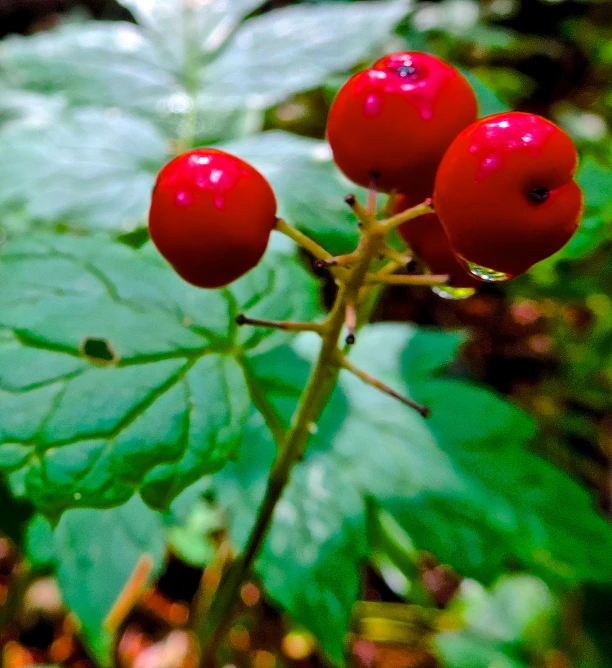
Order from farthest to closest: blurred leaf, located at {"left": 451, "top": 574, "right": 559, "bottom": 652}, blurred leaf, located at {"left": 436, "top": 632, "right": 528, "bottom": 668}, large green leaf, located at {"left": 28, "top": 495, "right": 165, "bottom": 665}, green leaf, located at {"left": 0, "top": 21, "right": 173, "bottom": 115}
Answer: blurred leaf, located at {"left": 451, "top": 574, "right": 559, "bottom": 652}
blurred leaf, located at {"left": 436, "top": 632, "right": 528, "bottom": 668}
green leaf, located at {"left": 0, "top": 21, "right": 173, "bottom": 115}
large green leaf, located at {"left": 28, "top": 495, "right": 165, "bottom": 665}

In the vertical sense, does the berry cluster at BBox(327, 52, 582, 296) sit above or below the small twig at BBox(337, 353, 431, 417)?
above

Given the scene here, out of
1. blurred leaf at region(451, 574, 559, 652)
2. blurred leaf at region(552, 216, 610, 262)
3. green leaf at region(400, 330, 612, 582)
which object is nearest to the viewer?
blurred leaf at region(552, 216, 610, 262)

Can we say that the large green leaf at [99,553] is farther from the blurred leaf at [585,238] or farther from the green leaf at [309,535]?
the blurred leaf at [585,238]

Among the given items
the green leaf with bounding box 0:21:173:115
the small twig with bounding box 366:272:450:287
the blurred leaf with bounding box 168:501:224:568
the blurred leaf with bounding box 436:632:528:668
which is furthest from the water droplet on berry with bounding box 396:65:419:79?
the blurred leaf with bounding box 436:632:528:668

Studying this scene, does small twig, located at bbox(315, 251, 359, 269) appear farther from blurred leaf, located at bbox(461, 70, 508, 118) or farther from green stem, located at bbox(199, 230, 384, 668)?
blurred leaf, located at bbox(461, 70, 508, 118)

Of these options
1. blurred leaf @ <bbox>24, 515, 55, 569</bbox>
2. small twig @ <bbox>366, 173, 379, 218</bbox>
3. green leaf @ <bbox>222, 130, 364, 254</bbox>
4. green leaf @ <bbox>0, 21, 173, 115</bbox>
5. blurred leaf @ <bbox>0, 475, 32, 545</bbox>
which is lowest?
blurred leaf @ <bbox>24, 515, 55, 569</bbox>

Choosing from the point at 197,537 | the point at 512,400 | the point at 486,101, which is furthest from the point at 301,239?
the point at 512,400

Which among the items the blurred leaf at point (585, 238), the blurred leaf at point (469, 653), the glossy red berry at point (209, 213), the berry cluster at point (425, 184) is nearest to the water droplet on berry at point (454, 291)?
the berry cluster at point (425, 184)

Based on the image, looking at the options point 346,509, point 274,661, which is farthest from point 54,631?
point 346,509

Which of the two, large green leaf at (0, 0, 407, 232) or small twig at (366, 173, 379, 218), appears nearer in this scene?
small twig at (366, 173, 379, 218)
